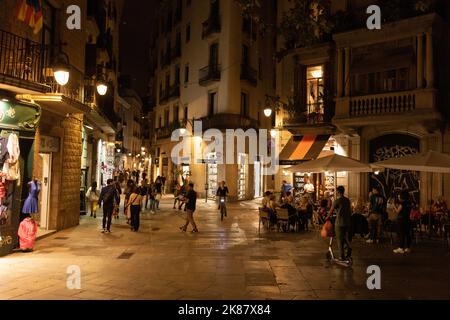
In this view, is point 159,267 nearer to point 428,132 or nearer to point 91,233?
point 91,233

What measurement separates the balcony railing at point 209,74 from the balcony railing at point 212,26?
2.43 metres

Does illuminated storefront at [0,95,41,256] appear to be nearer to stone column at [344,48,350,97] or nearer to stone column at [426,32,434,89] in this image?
stone column at [344,48,350,97]

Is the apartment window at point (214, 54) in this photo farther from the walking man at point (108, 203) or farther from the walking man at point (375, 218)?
the walking man at point (375, 218)

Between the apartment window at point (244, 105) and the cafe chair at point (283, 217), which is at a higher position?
the apartment window at point (244, 105)

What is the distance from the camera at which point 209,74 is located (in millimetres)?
30078

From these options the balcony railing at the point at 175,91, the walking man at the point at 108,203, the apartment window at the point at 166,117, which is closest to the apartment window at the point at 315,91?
the walking man at the point at 108,203

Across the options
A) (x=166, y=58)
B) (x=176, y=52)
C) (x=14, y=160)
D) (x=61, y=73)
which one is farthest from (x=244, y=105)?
(x=14, y=160)

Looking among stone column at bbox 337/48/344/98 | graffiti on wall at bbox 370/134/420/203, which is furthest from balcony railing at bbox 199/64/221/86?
graffiti on wall at bbox 370/134/420/203

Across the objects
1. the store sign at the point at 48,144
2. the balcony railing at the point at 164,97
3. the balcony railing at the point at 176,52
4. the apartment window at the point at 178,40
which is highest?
the apartment window at the point at 178,40

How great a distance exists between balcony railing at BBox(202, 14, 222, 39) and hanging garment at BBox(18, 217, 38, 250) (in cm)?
2291

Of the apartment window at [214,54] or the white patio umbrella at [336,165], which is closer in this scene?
the white patio umbrella at [336,165]

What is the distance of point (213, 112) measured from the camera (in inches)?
1205

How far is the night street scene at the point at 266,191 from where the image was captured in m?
7.68

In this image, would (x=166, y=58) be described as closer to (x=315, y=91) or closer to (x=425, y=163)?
(x=315, y=91)
